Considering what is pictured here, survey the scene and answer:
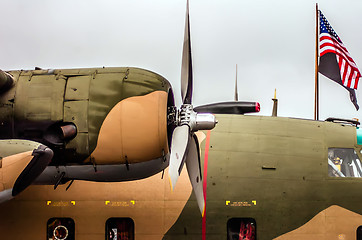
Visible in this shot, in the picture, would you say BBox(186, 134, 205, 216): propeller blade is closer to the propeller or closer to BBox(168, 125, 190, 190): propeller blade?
the propeller

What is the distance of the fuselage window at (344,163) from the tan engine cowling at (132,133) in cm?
603

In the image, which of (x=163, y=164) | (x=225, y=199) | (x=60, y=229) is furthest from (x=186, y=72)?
(x=60, y=229)

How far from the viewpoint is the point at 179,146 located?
41.6ft

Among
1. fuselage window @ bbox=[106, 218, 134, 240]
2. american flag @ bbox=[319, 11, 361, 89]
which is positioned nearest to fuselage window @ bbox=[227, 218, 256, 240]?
fuselage window @ bbox=[106, 218, 134, 240]

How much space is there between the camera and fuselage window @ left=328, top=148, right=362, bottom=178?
15688 millimetres

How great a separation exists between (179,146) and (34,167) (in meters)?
3.40

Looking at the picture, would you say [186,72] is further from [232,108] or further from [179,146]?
[232,108]

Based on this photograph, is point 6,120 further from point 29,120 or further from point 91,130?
point 91,130

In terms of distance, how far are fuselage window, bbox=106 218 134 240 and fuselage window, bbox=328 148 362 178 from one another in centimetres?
606

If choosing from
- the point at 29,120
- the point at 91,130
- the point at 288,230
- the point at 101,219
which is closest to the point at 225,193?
the point at 288,230

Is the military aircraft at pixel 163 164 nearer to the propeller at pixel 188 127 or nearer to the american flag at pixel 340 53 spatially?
the propeller at pixel 188 127

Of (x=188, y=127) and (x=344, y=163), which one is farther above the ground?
(x=188, y=127)

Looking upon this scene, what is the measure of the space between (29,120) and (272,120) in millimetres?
7337

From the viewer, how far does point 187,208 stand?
14938mm
